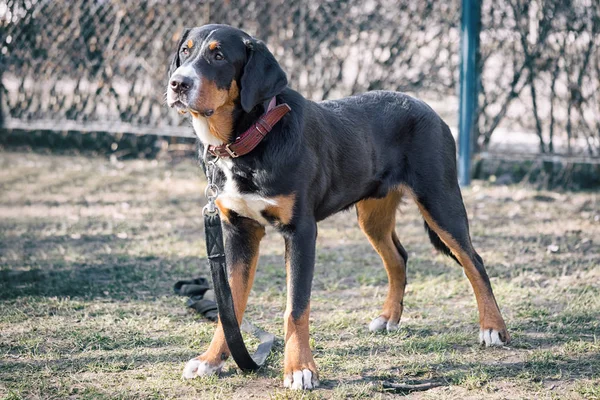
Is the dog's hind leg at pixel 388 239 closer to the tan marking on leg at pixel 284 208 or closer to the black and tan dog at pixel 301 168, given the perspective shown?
the black and tan dog at pixel 301 168

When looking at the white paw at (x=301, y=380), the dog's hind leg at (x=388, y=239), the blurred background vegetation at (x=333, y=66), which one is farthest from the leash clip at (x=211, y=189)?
the blurred background vegetation at (x=333, y=66)

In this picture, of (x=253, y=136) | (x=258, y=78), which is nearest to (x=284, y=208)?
(x=253, y=136)

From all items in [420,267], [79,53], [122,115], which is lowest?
[420,267]

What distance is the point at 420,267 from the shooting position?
19.1 ft

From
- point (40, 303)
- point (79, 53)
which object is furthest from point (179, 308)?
point (79, 53)

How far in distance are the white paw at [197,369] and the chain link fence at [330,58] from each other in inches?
168

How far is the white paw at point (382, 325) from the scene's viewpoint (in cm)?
450

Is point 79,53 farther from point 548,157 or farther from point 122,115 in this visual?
point 548,157

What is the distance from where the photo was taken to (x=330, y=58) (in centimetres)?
898

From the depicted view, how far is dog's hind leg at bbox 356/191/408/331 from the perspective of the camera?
4.61 m

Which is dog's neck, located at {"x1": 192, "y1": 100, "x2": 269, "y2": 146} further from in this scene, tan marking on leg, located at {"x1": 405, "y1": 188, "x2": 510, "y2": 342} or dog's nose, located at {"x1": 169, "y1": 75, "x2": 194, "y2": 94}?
tan marking on leg, located at {"x1": 405, "y1": 188, "x2": 510, "y2": 342}

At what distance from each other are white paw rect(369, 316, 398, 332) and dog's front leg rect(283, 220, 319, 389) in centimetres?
86

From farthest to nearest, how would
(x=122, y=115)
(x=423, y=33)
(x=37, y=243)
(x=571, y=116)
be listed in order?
(x=122, y=115), (x=423, y=33), (x=571, y=116), (x=37, y=243)

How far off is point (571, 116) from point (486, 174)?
1.21 m
